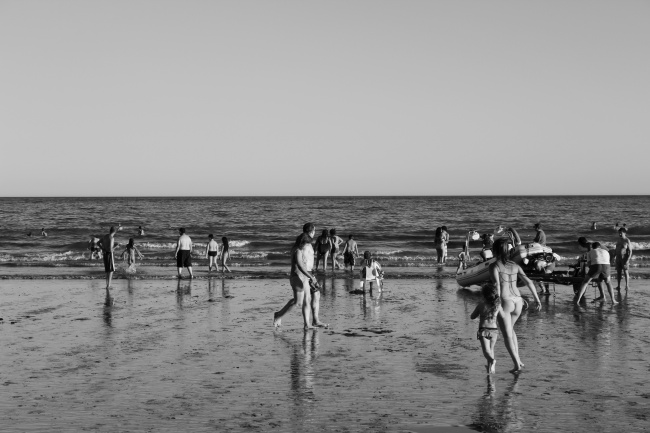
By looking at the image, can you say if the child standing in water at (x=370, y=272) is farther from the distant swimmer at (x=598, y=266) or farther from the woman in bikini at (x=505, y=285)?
the woman in bikini at (x=505, y=285)

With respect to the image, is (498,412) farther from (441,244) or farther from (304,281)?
(441,244)

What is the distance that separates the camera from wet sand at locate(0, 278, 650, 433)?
7641 millimetres

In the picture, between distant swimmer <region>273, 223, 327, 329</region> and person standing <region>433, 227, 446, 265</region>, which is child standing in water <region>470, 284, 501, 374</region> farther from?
person standing <region>433, 227, 446, 265</region>

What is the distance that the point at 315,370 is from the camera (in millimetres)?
9766

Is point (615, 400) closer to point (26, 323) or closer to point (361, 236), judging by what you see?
point (26, 323)

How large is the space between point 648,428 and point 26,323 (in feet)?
37.4

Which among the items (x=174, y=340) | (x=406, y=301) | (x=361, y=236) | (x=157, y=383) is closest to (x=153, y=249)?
(x=361, y=236)

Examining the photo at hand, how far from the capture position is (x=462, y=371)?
9.70 metres

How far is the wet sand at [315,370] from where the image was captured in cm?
764

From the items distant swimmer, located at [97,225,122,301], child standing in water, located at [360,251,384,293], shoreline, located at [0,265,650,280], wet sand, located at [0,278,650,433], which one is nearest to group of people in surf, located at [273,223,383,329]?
wet sand, located at [0,278,650,433]

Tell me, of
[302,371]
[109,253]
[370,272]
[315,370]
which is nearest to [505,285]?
[315,370]

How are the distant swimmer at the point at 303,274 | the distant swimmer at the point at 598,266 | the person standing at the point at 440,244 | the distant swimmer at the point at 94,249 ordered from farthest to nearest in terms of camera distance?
1. the distant swimmer at the point at 94,249
2. the person standing at the point at 440,244
3. the distant swimmer at the point at 598,266
4. the distant swimmer at the point at 303,274

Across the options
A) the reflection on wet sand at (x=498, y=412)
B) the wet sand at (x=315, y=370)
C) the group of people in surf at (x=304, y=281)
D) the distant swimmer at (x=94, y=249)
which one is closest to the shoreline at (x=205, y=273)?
the distant swimmer at (x=94, y=249)

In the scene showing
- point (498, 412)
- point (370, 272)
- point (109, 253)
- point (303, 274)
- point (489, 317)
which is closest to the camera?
point (498, 412)
